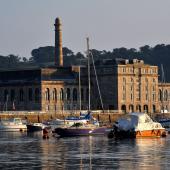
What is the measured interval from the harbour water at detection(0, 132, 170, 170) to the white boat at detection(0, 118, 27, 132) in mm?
36720

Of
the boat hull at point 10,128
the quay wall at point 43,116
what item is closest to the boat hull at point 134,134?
the boat hull at point 10,128

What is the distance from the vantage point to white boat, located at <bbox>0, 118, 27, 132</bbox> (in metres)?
148

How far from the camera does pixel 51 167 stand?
72625 millimetres

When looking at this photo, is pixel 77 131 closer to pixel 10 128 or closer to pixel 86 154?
pixel 10 128

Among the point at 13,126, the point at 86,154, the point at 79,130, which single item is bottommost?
the point at 86,154

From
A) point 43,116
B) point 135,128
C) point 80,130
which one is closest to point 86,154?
point 135,128

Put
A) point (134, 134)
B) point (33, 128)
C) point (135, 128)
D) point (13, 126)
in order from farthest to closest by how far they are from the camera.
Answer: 1. point (33, 128)
2. point (13, 126)
3. point (135, 128)
4. point (134, 134)

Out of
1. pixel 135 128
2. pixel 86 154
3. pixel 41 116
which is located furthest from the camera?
pixel 41 116

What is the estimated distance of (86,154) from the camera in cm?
8594

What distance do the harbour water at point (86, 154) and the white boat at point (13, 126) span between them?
3672 cm

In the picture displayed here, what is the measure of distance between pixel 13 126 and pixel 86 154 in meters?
64.1

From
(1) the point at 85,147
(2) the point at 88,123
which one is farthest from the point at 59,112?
(1) the point at 85,147

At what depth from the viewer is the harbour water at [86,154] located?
244 ft

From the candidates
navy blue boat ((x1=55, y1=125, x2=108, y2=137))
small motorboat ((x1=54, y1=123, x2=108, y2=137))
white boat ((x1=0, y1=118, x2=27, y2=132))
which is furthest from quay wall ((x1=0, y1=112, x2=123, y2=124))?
navy blue boat ((x1=55, y1=125, x2=108, y2=137))
